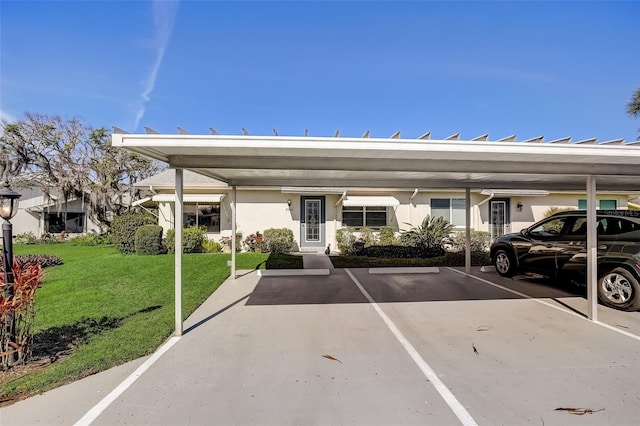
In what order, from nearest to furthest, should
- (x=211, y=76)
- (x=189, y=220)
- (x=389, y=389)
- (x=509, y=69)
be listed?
(x=389, y=389), (x=509, y=69), (x=211, y=76), (x=189, y=220)

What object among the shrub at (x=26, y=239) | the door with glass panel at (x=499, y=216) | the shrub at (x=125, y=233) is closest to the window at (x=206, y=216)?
the shrub at (x=125, y=233)

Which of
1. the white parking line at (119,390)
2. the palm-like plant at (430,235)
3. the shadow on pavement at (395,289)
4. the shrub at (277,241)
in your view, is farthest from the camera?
the shrub at (277,241)

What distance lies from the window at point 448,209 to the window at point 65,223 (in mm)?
26227

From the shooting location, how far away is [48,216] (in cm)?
2434

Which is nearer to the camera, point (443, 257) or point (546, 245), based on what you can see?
point (546, 245)

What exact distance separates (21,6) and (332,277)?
9.98 m

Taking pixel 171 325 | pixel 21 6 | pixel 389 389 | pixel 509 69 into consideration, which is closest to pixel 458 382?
pixel 389 389

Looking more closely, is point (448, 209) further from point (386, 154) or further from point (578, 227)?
point (386, 154)

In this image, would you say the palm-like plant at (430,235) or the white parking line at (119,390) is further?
the palm-like plant at (430,235)

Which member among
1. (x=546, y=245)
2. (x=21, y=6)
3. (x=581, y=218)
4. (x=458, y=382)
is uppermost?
(x=21, y=6)

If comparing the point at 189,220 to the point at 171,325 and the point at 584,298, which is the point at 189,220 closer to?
the point at 171,325

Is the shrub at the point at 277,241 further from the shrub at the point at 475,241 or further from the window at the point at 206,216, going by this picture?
the shrub at the point at 475,241

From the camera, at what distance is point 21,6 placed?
7.50m

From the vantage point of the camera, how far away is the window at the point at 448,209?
1512cm
